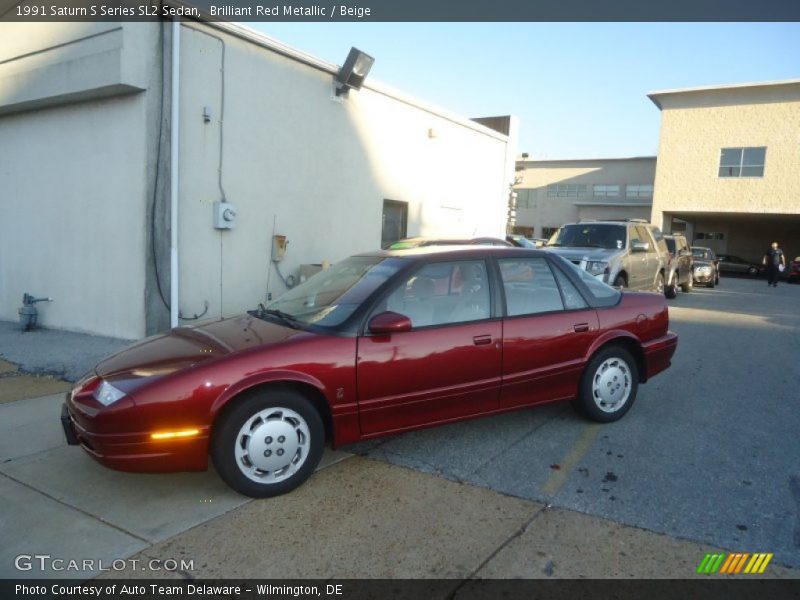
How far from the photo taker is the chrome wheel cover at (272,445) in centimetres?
353

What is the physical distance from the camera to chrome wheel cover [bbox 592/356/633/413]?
5.00 meters

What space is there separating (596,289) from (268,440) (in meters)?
3.17

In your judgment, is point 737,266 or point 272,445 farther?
point 737,266

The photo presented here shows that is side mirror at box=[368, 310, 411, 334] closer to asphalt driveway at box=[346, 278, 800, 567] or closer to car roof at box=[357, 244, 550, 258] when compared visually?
car roof at box=[357, 244, 550, 258]

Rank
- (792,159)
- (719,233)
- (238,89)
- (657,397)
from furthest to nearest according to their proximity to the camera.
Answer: (719,233) < (792,159) < (238,89) < (657,397)

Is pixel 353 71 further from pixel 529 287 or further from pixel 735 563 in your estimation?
pixel 735 563

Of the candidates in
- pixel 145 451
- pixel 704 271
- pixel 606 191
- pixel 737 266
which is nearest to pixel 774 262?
pixel 704 271

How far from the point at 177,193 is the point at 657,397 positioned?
6334mm

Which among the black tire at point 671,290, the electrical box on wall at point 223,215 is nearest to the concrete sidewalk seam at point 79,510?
the electrical box on wall at point 223,215

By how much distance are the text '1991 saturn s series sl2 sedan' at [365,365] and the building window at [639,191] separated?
41.7 m

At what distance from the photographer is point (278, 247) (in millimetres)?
9414
